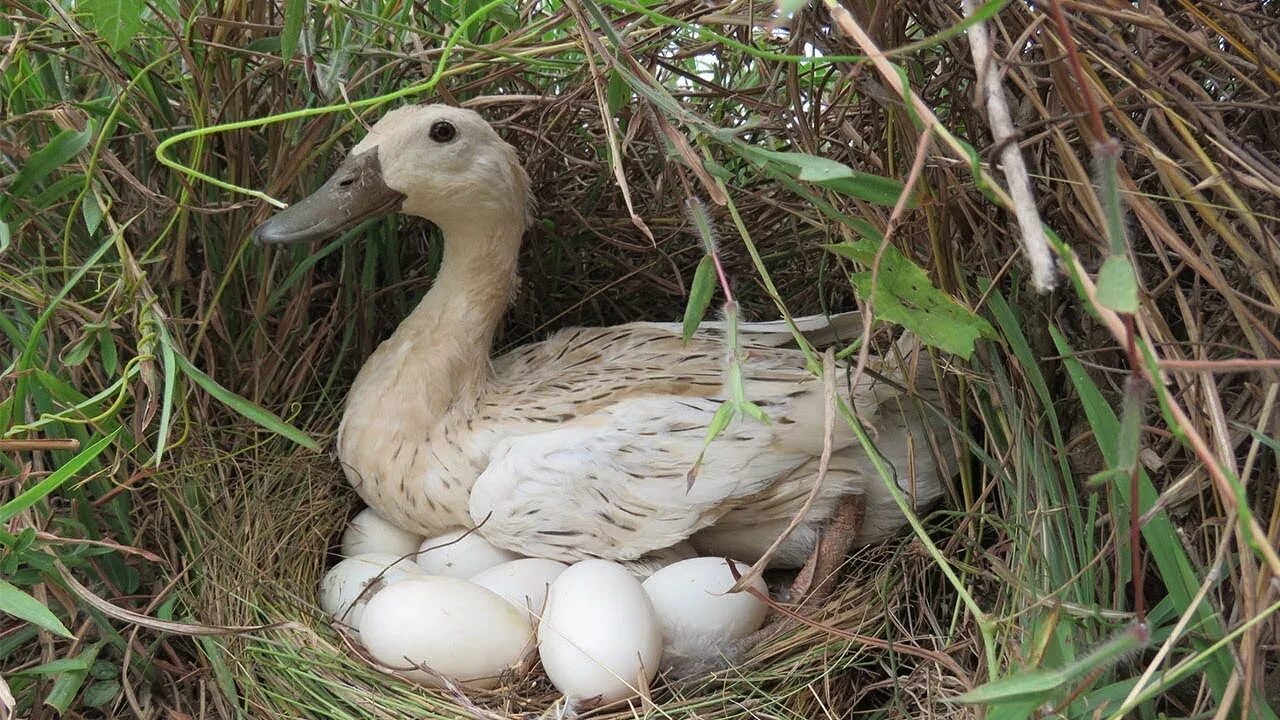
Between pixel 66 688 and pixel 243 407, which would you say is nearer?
pixel 66 688

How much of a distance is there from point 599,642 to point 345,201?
2.37ft

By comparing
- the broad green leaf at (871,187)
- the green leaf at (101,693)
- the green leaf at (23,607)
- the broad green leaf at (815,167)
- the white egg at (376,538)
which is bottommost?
the white egg at (376,538)

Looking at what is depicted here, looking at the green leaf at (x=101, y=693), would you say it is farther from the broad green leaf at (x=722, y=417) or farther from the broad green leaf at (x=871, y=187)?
the broad green leaf at (x=871, y=187)

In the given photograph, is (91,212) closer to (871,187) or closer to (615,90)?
(615,90)

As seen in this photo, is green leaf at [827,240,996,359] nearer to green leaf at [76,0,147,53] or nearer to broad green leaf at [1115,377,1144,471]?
broad green leaf at [1115,377,1144,471]

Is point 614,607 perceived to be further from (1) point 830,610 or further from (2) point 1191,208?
(2) point 1191,208

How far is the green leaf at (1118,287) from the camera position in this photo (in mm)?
489

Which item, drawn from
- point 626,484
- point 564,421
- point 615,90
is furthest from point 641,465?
point 615,90

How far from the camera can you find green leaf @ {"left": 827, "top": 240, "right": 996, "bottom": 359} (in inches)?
35.6

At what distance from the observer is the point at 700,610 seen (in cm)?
130

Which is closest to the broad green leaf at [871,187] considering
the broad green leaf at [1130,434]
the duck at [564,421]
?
the broad green leaf at [1130,434]

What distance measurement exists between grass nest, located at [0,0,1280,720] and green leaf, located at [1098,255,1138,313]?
3cm

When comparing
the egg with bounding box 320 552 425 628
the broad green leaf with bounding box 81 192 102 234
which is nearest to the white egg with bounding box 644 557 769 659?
the egg with bounding box 320 552 425 628

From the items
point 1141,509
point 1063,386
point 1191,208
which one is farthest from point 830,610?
point 1191,208
